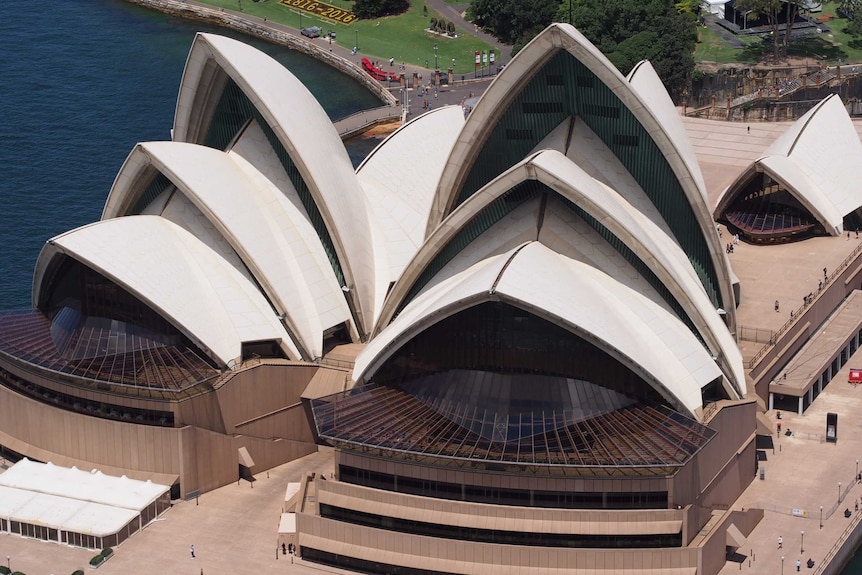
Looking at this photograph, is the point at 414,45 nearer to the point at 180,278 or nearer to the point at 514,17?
the point at 514,17

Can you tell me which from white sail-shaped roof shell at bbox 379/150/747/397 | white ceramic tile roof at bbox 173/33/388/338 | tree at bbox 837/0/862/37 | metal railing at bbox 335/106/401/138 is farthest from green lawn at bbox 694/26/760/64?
white sail-shaped roof shell at bbox 379/150/747/397

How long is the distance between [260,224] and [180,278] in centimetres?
608

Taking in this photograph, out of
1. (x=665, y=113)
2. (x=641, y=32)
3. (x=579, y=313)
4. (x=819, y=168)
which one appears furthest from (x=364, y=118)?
(x=579, y=313)

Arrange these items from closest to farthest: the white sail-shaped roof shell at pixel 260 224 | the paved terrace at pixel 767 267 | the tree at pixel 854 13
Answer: the white sail-shaped roof shell at pixel 260 224
the paved terrace at pixel 767 267
the tree at pixel 854 13

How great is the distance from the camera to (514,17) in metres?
190

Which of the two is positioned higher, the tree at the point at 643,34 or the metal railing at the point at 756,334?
the tree at the point at 643,34

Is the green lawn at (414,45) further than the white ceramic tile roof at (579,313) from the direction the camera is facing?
Yes

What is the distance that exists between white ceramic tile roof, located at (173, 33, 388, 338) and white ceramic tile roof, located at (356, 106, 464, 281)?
1.64 meters

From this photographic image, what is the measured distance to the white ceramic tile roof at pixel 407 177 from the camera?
11962cm

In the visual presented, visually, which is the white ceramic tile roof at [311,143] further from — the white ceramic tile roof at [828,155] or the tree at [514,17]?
the tree at [514,17]

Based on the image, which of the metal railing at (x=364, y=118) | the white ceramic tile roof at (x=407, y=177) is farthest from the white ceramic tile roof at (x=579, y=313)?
the metal railing at (x=364, y=118)

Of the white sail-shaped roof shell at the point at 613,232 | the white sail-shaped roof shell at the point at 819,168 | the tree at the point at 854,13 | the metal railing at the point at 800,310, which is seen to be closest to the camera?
the white sail-shaped roof shell at the point at 613,232

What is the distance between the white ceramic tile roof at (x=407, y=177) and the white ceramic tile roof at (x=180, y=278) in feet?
33.0

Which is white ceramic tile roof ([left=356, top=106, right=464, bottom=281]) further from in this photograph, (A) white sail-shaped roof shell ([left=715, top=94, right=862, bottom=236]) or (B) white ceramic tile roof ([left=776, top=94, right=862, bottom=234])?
(B) white ceramic tile roof ([left=776, top=94, right=862, bottom=234])
